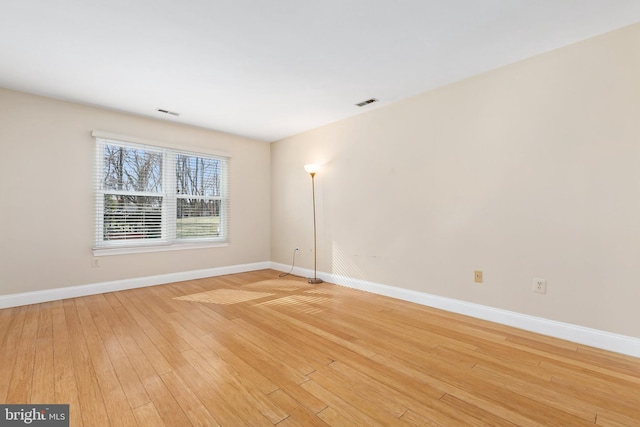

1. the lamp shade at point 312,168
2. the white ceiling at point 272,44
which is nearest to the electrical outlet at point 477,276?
the white ceiling at point 272,44

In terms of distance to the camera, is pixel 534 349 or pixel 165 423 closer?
pixel 165 423

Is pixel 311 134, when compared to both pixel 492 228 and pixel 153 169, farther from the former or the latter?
pixel 492 228

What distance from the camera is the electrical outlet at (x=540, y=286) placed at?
2.44 meters

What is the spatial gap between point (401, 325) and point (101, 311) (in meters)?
3.04

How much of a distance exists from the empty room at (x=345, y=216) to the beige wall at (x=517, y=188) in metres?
0.02

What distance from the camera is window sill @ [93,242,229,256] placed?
3658 mm

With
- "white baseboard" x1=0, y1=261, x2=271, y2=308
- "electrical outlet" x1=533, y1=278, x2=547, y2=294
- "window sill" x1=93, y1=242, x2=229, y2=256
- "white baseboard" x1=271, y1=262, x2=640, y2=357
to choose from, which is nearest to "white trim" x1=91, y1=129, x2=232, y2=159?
"window sill" x1=93, y1=242, x2=229, y2=256

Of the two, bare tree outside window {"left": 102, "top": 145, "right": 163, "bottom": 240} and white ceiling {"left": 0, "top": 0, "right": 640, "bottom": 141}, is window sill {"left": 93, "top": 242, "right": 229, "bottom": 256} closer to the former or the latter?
bare tree outside window {"left": 102, "top": 145, "right": 163, "bottom": 240}

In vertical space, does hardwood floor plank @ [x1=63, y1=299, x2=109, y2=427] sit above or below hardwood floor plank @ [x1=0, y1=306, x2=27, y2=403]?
below

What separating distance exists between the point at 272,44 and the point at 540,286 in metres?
3.05

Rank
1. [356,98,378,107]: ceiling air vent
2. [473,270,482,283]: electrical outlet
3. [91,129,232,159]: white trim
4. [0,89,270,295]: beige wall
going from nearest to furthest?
1. [473,270,482,283]: electrical outlet
2. [0,89,270,295]: beige wall
3. [356,98,378,107]: ceiling air vent
4. [91,129,232,159]: white trim

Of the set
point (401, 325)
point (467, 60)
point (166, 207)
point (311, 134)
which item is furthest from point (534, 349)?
point (166, 207)

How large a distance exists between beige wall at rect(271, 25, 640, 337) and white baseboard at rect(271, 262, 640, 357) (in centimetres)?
6

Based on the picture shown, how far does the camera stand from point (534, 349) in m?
2.15
